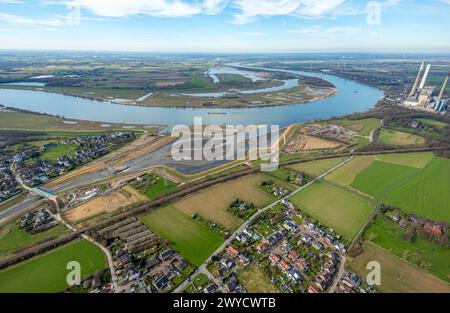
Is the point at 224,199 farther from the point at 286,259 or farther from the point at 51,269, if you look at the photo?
the point at 51,269

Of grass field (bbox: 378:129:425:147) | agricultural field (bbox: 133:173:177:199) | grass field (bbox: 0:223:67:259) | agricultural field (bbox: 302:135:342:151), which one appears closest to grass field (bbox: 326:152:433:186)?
grass field (bbox: 378:129:425:147)

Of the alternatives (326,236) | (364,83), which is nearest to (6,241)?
(326,236)

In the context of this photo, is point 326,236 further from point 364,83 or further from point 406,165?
point 364,83


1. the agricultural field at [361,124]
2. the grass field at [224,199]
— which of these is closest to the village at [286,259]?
the grass field at [224,199]

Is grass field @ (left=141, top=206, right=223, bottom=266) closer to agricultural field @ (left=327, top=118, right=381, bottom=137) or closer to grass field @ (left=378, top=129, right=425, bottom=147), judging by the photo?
grass field @ (left=378, top=129, right=425, bottom=147)

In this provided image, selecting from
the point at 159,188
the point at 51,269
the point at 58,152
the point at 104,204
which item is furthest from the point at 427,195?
the point at 58,152

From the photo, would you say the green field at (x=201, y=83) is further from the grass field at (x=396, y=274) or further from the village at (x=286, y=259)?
the grass field at (x=396, y=274)
